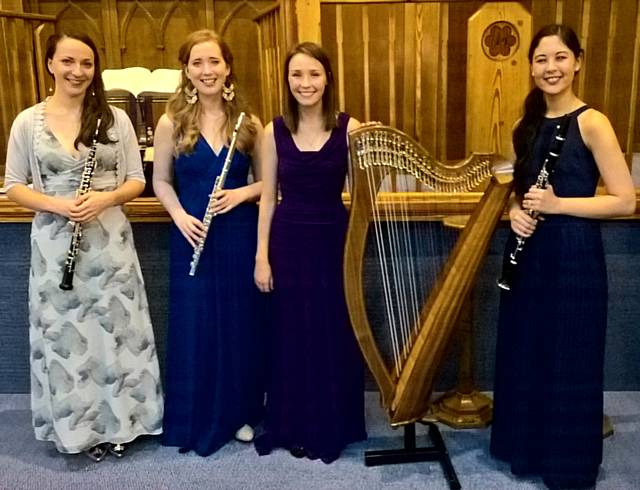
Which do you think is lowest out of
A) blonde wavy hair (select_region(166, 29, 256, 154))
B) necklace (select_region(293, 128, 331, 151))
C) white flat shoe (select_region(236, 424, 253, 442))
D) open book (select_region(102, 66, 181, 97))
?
white flat shoe (select_region(236, 424, 253, 442))

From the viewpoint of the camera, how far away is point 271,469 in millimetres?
2377

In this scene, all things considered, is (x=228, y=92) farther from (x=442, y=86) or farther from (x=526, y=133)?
(x=442, y=86)

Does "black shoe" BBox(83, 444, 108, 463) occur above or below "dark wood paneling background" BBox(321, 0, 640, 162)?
below

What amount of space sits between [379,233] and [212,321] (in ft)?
2.15

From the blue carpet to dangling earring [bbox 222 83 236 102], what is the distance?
1.21 m

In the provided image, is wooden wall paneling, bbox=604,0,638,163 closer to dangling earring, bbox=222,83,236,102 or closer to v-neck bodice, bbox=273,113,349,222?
v-neck bodice, bbox=273,113,349,222

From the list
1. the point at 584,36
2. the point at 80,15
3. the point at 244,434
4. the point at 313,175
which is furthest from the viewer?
the point at 80,15

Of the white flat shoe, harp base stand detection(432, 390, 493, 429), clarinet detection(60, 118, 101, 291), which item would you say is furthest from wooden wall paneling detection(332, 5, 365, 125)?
the white flat shoe

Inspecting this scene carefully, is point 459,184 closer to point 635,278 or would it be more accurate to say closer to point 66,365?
point 635,278

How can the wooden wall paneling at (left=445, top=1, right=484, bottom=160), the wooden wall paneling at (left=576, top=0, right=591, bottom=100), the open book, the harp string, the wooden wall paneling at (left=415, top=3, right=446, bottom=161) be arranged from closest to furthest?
the harp string → the wooden wall paneling at (left=576, top=0, right=591, bottom=100) → the open book → the wooden wall paneling at (left=415, top=3, right=446, bottom=161) → the wooden wall paneling at (left=445, top=1, right=484, bottom=160)

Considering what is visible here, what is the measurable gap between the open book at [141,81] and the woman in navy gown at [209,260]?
130 cm

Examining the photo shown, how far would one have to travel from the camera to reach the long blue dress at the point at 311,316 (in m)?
2.24

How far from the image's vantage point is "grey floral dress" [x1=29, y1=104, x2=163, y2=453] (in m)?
2.30

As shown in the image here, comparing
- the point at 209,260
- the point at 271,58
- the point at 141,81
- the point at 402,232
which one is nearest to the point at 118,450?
the point at 209,260
